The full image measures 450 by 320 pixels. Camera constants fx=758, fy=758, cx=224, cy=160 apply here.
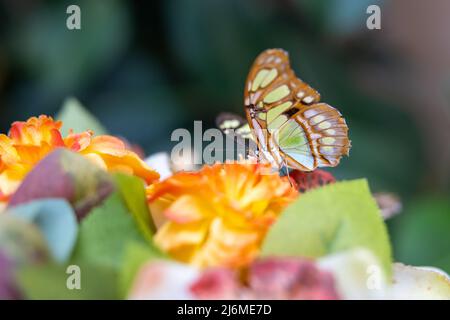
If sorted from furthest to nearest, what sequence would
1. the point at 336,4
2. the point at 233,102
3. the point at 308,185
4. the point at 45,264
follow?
the point at 233,102 < the point at 336,4 < the point at 308,185 < the point at 45,264

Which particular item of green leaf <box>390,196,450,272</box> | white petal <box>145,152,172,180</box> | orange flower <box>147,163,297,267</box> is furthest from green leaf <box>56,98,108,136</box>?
green leaf <box>390,196,450,272</box>

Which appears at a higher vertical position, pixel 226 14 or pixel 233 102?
pixel 226 14

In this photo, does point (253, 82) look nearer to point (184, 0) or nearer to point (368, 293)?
point (368, 293)

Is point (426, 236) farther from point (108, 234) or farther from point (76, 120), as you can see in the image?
point (108, 234)

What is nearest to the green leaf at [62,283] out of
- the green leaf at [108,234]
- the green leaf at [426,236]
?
the green leaf at [108,234]

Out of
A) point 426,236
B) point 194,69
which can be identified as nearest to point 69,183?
point 426,236

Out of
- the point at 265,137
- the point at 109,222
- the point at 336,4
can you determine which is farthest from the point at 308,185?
the point at 336,4
